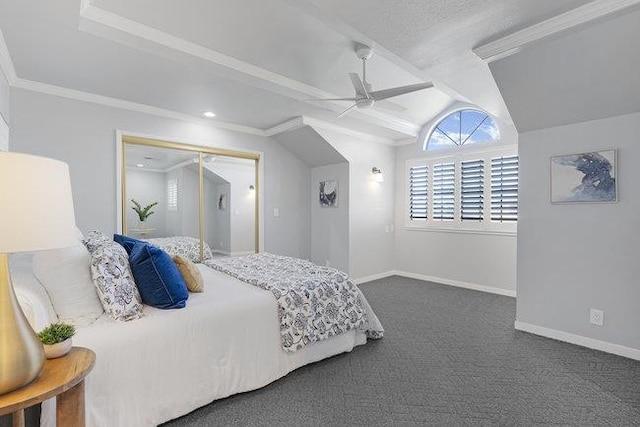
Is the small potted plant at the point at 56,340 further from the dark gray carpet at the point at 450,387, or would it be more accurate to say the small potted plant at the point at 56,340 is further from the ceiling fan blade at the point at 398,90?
the ceiling fan blade at the point at 398,90

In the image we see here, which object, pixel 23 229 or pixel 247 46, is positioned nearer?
pixel 23 229

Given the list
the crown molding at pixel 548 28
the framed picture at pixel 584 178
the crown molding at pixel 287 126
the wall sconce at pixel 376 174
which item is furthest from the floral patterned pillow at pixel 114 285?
the wall sconce at pixel 376 174

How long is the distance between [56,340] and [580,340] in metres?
3.94

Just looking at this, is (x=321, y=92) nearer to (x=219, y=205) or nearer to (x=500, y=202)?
(x=219, y=205)

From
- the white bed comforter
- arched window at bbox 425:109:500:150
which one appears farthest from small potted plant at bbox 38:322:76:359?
arched window at bbox 425:109:500:150

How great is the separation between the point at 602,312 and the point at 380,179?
3.47 meters

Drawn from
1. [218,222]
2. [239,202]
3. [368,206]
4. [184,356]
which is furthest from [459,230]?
[184,356]

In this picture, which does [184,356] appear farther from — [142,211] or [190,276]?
[142,211]

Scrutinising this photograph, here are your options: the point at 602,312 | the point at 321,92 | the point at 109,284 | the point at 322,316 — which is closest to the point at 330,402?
the point at 322,316

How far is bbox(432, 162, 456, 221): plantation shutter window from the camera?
5250mm

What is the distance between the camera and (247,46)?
2754 mm

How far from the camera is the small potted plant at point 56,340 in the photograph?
1287 millimetres

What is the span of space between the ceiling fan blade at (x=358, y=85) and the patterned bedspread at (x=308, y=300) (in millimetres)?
1728

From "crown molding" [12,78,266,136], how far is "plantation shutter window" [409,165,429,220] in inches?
121
